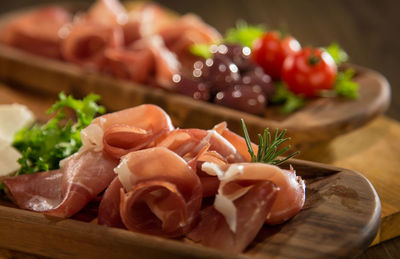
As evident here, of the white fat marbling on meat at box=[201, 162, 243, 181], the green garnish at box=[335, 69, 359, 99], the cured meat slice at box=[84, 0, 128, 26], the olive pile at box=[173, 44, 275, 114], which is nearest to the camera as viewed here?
the white fat marbling on meat at box=[201, 162, 243, 181]

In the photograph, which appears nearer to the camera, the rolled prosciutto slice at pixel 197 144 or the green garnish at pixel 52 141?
the rolled prosciutto slice at pixel 197 144

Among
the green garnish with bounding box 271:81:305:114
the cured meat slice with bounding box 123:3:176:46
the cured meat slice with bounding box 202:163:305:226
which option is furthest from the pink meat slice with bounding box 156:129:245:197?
the cured meat slice with bounding box 123:3:176:46

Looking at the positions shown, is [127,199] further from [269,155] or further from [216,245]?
[269,155]

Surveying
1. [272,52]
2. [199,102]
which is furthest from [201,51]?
[199,102]

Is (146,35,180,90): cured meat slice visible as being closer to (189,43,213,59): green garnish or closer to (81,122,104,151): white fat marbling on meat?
(189,43,213,59): green garnish

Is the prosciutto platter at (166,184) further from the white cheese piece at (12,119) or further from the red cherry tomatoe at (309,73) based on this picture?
the red cherry tomatoe at (309,73)

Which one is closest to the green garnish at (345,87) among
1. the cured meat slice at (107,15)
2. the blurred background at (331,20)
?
the blurred background at (331,20)

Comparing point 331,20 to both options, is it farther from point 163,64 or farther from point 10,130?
point 10,130
